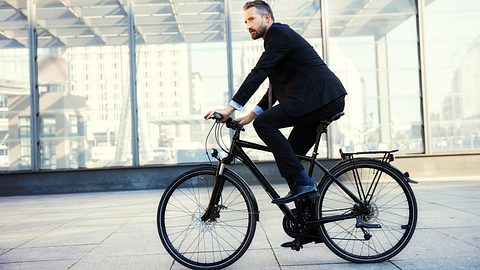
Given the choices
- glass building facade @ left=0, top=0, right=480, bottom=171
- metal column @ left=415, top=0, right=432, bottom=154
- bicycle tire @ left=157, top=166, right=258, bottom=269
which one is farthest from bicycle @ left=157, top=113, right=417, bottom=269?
metal column @ left=415, top=0, right=432, bottom=154

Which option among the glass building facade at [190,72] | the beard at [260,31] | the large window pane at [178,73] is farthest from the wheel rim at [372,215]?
the large window pane at [178,73]

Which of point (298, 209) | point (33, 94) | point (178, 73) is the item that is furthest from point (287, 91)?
point (33, 94)

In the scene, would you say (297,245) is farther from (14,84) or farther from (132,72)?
(14,84)

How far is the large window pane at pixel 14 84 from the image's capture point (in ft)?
39.9

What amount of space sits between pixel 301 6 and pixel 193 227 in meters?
9.60

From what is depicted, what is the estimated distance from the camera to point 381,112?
41.0ft

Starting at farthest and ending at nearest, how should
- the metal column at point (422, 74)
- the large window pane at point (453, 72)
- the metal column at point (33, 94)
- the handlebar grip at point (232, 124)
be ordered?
the large window pane at point (453, 72) < the metal column at point (422, 74) < the metal column at point (33, 94) < the handlebar grip at point (232, 124)

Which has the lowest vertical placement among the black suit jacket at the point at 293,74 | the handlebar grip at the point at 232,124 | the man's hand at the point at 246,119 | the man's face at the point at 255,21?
the handlebar grip at the point at 232,124

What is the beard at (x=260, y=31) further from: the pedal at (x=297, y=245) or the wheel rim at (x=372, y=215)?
the pedal at (x=297, y=245)

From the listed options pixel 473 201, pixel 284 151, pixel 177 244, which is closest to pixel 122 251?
pixel 177 244

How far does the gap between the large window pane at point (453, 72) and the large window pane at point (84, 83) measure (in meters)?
7.55

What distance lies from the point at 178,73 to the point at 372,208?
9.05 m

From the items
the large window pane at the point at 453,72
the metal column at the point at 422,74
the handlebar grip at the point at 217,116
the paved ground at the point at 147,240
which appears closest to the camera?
the handlebar grip at the point at 217,116

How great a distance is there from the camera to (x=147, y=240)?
5.38 metres
